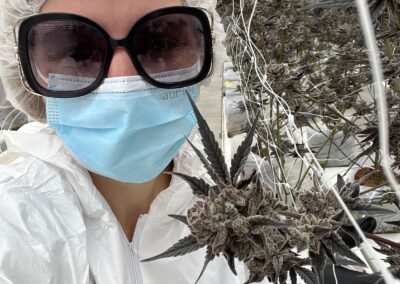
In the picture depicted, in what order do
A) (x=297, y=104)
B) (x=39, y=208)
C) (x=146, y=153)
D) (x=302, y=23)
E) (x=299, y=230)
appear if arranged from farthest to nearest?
1. (x=302, y=23)
2. (x=297, y=104)
3. (x=146, y=153)
4. (x=39, y=208)
5. (x=299, y=230)

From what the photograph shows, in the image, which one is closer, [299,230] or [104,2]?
[299,230]

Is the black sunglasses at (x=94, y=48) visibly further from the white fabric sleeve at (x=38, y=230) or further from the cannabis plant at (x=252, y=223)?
the cannabis plant at (x=252, y=223)

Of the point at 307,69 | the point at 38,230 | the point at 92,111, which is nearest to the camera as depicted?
the point at 38,230

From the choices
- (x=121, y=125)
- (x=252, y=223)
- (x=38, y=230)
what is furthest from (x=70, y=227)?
(x=252, y=223)

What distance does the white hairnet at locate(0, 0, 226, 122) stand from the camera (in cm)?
72

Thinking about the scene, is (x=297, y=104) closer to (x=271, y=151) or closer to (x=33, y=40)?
(x=271, y=151)

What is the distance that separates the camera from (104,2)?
0.66 meters

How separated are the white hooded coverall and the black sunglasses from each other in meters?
0.13

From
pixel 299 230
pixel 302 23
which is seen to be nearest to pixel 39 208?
pixel 299 230

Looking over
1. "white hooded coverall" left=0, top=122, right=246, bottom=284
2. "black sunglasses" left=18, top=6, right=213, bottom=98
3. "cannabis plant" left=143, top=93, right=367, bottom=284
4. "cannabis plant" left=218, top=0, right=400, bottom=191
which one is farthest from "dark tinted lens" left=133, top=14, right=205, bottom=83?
"cannabis plant" left=143, top=93, right=367, bottom=284

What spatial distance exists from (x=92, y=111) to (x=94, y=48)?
11 cm

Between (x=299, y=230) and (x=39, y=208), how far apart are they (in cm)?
45

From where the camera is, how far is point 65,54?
709 millimetres

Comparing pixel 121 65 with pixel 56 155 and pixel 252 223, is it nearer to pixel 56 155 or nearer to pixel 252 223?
pixel 56 155
